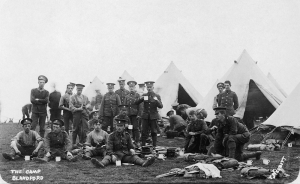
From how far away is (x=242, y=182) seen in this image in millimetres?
4652

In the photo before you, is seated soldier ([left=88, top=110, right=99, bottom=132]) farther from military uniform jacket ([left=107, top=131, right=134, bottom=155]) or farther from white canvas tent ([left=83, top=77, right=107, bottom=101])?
white canvas tent ([left=83, top=77, right=107, bottom=101])

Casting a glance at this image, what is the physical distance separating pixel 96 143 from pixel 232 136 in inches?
116

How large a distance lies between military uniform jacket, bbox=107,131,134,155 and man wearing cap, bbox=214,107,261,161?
5.89 feet

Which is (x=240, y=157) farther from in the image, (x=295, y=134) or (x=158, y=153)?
(x=295, y=134)

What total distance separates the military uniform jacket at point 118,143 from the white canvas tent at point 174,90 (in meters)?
8.25

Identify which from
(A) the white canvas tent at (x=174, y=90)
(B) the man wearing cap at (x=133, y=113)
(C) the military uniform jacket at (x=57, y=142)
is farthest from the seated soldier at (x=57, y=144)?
(A) the white canvas tent at (x=174, y=90)

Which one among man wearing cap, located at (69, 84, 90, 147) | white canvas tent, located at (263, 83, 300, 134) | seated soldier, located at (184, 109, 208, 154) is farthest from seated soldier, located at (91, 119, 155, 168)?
white canvas tent, located at (263, 83, 300, 134)

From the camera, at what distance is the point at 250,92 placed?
11.5 metres

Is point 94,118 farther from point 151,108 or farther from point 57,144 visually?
point 57,144

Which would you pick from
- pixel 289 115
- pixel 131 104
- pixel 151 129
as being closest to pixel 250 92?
pixel 289 115

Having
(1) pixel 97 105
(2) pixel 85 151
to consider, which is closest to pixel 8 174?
(2) pixel 85 151

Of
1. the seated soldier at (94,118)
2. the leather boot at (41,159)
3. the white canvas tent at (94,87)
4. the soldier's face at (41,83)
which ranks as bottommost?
the leather boot at (41,159)

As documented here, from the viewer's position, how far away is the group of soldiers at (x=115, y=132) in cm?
633

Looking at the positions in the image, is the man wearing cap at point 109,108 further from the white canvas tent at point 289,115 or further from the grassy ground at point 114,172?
the white canvas tent at point 289,115
